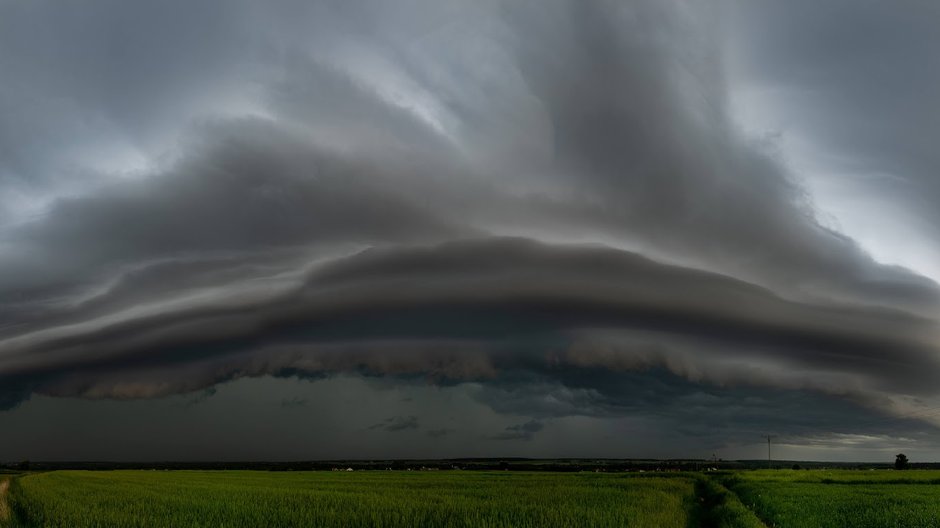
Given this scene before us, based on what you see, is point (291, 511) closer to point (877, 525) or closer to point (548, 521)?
point (548, 521)

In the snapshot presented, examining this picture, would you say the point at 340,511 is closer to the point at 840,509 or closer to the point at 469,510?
the point at 469,510

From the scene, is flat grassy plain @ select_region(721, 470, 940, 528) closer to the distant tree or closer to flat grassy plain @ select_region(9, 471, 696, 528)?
flat grassy plain @ select_region(9, 471, 696, 528)

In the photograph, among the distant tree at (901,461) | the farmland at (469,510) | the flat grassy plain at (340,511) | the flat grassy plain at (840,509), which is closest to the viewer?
the flat grassy plain at (340,511)

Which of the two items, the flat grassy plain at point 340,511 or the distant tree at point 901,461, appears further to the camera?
the distant tree at point 901,461

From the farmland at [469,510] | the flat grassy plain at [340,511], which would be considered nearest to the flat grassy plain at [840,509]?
the farmland at [469,510]

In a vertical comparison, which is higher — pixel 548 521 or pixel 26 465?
pixel 548 521

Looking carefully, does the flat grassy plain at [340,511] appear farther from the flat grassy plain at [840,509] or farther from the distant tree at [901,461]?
the distant tree at [901,461]

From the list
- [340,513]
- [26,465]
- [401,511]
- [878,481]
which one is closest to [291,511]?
[340,513]

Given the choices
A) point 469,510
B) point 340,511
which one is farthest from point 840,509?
point 340,511

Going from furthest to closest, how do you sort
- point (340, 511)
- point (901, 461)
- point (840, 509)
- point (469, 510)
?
1. point (901, 461)
2. point (840, 509)
3. point (469, 510)
4. point (340, 511)

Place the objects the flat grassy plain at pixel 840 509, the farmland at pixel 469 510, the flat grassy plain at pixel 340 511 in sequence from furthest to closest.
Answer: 1. the flat grassy plain at pixel 840 509
2. the farmland at pixel 469 510
3. the flat grassy plain at pixel 340 511

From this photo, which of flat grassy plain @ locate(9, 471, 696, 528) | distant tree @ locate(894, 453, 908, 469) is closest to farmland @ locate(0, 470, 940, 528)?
flat grassy plain @ locate(9, 471, 696, 528)
